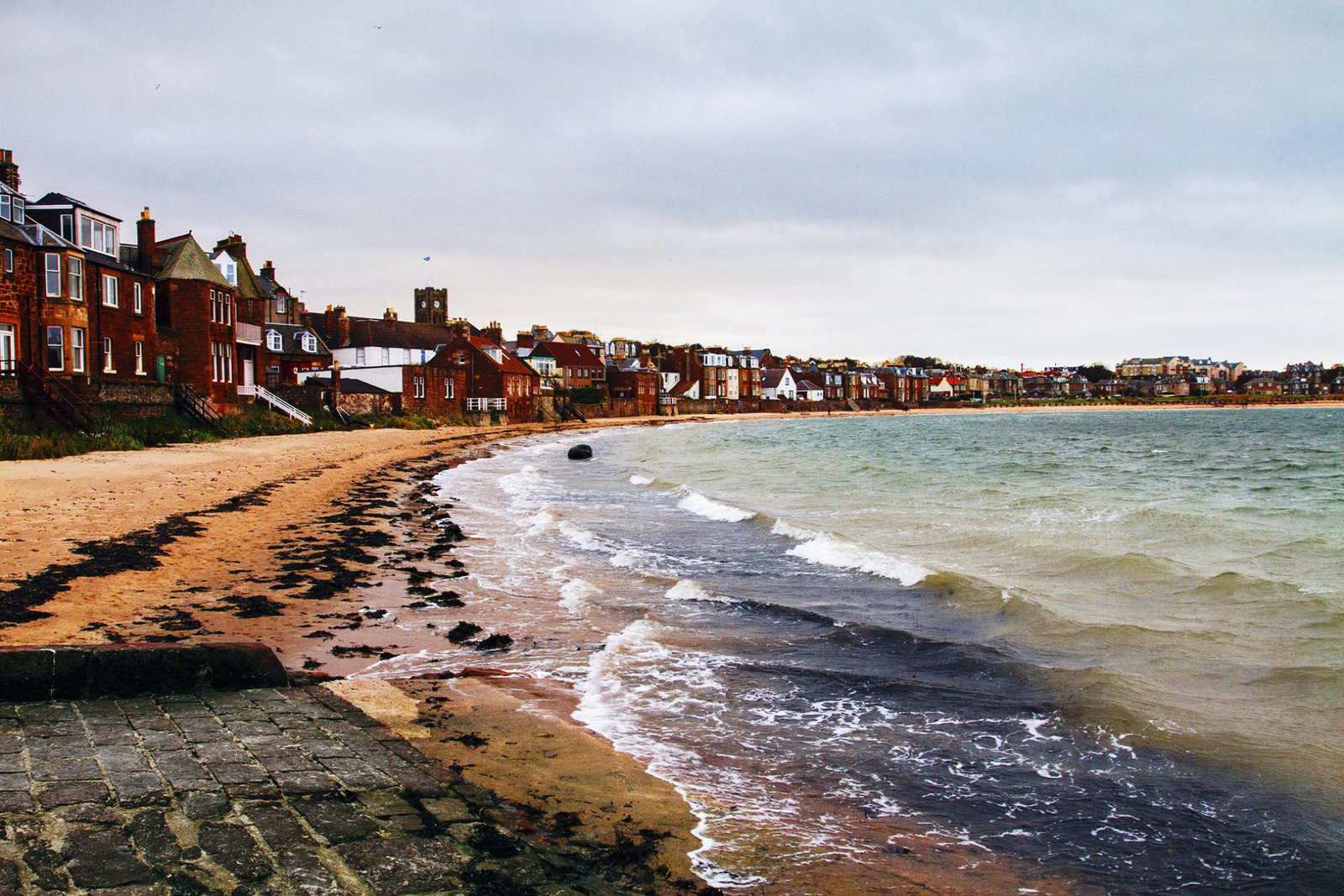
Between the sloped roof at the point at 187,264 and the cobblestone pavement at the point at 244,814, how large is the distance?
4031 centimetres

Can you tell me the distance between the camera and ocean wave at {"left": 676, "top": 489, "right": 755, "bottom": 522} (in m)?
20.5

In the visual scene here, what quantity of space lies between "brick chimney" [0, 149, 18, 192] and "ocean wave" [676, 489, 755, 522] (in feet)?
99.8

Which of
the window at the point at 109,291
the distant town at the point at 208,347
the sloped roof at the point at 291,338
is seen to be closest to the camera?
the distant town at the point at 208,347

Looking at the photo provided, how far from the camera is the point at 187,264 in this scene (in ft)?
132

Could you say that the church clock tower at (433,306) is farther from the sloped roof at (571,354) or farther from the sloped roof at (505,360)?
the sloped roof at (505,360)

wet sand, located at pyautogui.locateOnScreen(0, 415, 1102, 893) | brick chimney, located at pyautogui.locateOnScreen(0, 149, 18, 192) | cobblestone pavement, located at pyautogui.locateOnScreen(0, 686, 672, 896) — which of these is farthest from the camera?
brick chimney, located at pyautogui.locateOnScreen(0, 149, 18, 192)

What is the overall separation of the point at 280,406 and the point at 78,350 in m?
14.6

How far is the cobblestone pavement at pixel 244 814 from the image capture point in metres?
3.59

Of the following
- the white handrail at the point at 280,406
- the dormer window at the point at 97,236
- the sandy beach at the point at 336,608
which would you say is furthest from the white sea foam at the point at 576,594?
the white handrail at the point at 280,406

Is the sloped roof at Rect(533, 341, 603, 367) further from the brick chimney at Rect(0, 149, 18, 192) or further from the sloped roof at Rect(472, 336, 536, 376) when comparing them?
the brick chimney at Rect(0, 149, 18, 192)

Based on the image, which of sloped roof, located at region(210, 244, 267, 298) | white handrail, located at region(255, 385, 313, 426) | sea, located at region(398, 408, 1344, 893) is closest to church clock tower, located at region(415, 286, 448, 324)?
sloped roof, located at region(210, 244, 267, 298)

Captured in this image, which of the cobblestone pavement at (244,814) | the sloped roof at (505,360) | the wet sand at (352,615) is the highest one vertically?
the sloped roof at (505,360)

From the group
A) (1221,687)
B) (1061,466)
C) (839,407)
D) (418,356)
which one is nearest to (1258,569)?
(1221,687)

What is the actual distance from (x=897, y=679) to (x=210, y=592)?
807 cm
